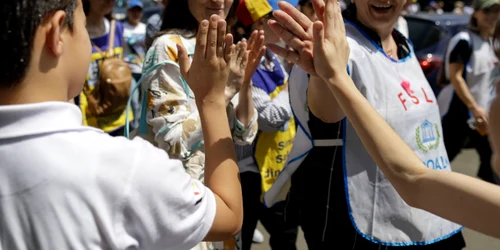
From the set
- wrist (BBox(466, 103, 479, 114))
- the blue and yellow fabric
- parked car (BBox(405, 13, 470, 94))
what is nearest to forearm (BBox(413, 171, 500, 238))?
the blue and yellow fabric

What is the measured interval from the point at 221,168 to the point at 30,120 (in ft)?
1.57

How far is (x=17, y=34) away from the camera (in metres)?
1.20

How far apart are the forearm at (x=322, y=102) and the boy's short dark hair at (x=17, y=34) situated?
1.09m

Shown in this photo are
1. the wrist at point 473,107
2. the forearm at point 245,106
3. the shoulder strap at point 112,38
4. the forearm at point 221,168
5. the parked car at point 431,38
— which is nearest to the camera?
the forearm at point 221,168

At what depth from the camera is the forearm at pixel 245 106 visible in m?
2.54

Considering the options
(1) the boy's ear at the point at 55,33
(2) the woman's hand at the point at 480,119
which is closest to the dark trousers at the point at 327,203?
(1) the boy's ear at the point at 55,33

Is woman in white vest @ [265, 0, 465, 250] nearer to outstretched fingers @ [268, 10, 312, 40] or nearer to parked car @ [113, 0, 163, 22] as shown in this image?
outstretched fingers @ [268, 10, 312, 40]

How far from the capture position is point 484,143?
210 inches

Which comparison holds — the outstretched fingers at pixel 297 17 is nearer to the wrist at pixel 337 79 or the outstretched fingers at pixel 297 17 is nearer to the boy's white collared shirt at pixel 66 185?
the wrist at pixel 337 79

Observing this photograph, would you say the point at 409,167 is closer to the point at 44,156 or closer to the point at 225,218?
the point at 225,218

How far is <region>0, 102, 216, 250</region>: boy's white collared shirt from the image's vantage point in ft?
3.94

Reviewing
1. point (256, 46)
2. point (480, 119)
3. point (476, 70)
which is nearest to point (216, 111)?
point (256, 46)

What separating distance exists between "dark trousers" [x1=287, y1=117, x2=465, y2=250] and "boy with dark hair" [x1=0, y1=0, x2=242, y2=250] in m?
1.13

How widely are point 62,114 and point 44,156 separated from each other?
0.09m
